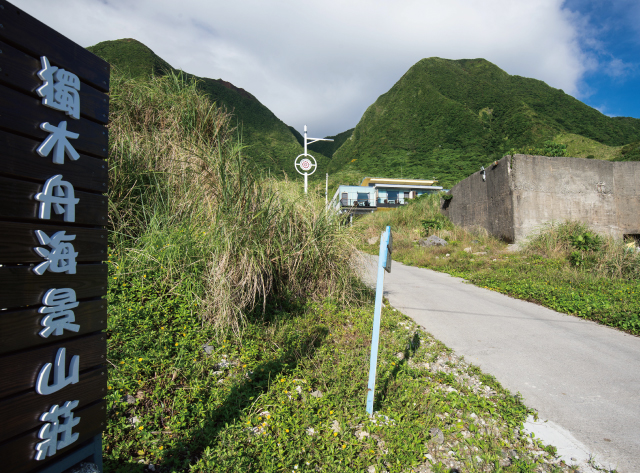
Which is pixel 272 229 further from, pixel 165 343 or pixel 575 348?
pixel 575 348

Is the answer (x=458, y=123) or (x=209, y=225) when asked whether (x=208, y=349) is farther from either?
(x=458, y=123)

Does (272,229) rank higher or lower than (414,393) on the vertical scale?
higher

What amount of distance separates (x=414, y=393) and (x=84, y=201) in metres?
2.78

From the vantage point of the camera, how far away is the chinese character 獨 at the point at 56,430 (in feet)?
4.43

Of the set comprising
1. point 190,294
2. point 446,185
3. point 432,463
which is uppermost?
point 446,185

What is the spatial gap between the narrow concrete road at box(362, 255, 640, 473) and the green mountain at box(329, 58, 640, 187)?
45.5 meters

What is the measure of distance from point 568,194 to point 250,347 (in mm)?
11011

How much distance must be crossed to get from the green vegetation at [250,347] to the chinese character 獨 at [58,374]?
89 centimetres

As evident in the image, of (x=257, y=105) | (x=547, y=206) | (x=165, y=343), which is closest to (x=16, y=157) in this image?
(x=165, y=343)

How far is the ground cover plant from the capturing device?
5125 millimetres

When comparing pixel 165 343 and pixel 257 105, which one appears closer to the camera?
pixel 165 343

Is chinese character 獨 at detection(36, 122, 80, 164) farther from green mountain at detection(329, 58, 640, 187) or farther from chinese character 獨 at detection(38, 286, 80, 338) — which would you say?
green mountain at detection(329, 58, 640, 187)

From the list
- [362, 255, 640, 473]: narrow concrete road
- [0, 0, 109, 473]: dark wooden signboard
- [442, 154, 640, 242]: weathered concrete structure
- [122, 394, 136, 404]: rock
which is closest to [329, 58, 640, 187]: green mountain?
[442, 154, 640, 242]: weathered concrete structure

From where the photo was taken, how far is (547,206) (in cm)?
1009
